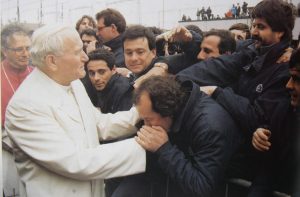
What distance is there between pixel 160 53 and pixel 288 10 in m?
0.92

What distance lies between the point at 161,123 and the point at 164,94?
0.11m

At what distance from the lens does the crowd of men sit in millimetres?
1124

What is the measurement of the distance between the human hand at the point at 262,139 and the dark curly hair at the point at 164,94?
29 cm

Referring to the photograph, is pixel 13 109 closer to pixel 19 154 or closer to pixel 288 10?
pixel 19 154

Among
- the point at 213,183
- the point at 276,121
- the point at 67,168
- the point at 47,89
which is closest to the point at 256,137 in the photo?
the point at 276,121

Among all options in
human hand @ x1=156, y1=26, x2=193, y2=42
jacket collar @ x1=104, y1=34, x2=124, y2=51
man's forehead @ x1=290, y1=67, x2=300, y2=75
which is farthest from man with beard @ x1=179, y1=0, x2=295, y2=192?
jacket collar @ x1=104, y1=34, x2=124, y2=51

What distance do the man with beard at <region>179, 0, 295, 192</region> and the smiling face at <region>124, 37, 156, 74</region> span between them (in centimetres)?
35

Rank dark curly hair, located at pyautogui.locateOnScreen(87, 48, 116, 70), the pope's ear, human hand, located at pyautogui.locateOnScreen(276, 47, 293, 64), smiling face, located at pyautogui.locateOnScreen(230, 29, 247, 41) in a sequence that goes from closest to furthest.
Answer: the pope's ear < human hand, located at pyautogui.locateOnScreen(276, 47, 293, 64) < dark curly hair, located at pyautogui.locateOnScreen(87, 48, 116, 70) < smiling face, located at pyautogui.locateOnScreen(230, 29, 247, 41)

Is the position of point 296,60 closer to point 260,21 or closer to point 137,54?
point 260,21

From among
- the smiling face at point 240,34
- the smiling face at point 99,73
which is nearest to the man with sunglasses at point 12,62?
the smiling face at point 99,73

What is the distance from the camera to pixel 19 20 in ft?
5.05

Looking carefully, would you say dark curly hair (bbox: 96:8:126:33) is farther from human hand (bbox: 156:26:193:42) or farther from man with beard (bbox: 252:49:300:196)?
man with beard (bbox: 252:49:300:196)

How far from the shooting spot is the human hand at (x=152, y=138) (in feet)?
3.91

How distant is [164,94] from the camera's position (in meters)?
1.22
